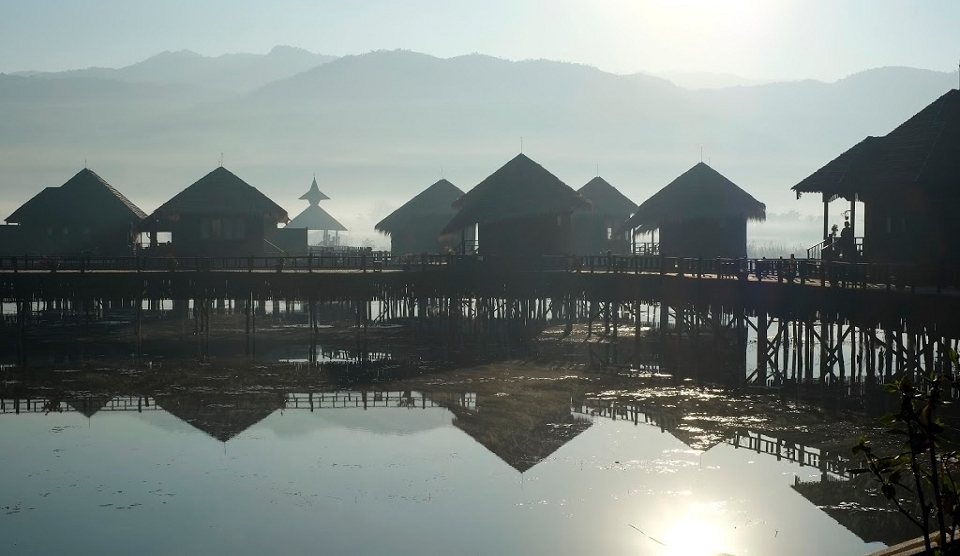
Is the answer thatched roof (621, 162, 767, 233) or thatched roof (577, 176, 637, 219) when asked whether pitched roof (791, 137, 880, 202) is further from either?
thatched roof (577, 176, 637, 219)

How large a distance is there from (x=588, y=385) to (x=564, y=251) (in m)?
22.8

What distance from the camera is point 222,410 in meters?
27.9

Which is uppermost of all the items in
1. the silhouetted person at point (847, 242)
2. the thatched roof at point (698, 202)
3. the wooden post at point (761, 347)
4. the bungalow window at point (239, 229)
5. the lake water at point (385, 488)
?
the thatched roof at point (698, 202)

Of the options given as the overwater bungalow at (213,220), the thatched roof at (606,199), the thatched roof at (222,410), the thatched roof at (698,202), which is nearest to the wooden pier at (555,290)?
the thatched roof at (698,202)

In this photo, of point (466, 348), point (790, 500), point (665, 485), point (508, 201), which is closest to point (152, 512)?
point (665, 485)

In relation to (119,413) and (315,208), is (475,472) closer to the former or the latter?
(119,413)

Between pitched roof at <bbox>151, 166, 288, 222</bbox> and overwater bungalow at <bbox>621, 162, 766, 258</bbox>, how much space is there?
20.9m

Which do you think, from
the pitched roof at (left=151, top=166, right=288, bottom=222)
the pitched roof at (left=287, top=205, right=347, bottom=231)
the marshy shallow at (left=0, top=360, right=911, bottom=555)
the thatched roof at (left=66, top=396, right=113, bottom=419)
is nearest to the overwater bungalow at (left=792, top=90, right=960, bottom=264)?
the marshy shallow at (left=0, top=360, right=911, bottom=555)

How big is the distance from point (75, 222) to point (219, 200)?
43.9 feet

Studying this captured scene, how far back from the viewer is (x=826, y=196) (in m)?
40.2

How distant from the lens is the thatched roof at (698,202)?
6028 cm

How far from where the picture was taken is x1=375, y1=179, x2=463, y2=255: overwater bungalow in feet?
265

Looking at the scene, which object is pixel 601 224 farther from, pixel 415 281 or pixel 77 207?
pixel 77 207

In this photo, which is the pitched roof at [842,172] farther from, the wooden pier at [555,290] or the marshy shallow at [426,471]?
the marshy shallow at [426,471]
